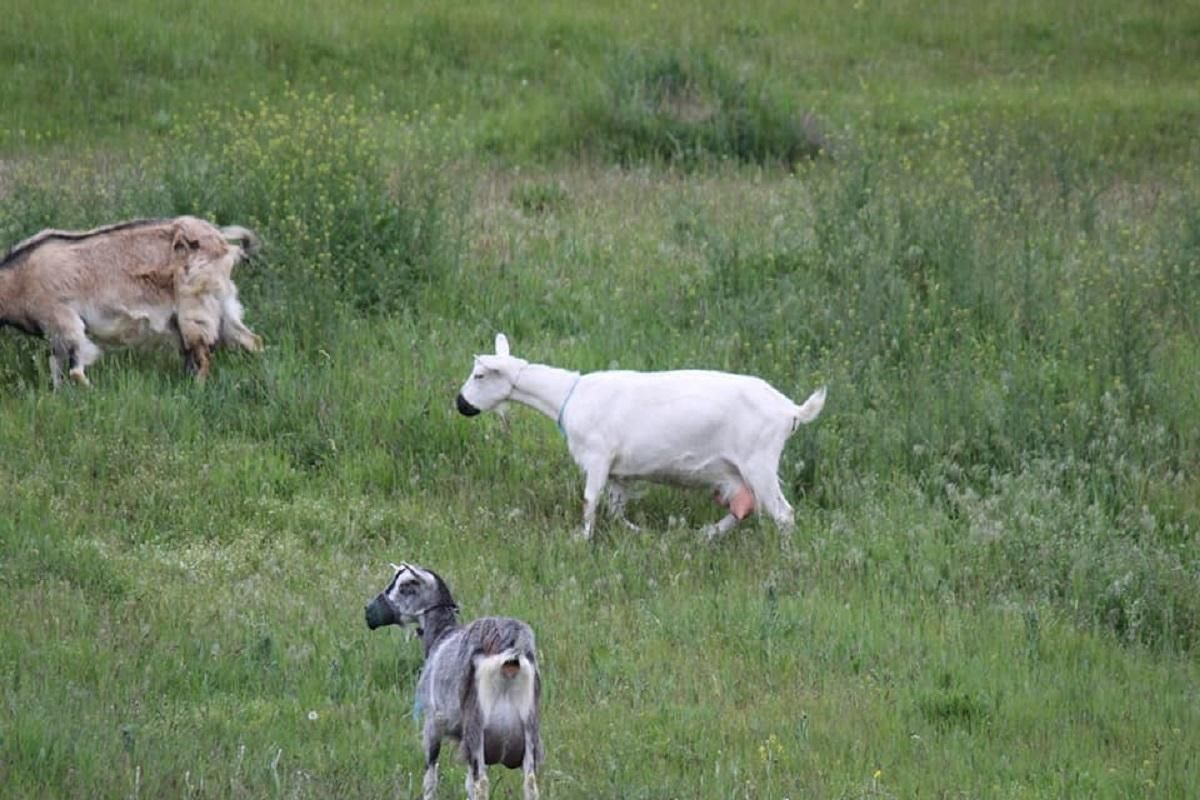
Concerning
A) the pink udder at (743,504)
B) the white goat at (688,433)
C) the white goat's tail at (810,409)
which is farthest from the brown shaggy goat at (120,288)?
the white goat's tail at (810,409)

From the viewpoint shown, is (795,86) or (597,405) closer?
(597,405)

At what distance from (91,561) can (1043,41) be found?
1720cm

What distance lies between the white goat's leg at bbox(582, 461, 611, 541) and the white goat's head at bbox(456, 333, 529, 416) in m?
0.84

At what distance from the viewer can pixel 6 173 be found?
19.0 metres

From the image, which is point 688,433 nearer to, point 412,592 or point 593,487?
point 593,487

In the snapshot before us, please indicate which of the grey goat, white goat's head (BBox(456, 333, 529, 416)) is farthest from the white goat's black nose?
the grey goat

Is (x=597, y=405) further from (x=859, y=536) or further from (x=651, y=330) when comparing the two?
(x=651, y=330)

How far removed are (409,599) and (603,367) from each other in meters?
6.44

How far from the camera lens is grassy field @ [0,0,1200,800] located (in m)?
9.66

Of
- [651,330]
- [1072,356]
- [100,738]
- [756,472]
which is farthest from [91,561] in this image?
[1072,356]

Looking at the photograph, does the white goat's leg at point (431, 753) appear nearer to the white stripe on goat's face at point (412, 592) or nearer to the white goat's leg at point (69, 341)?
the white stripe on goat's face at point (412, 592)

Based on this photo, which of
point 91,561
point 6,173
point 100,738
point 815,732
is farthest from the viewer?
point 6,173

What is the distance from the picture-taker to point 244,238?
1584 cm

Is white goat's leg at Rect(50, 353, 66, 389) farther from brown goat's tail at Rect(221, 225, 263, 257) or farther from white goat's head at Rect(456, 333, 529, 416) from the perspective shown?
white goat's head at Rect(456, 333, 529, 416)
